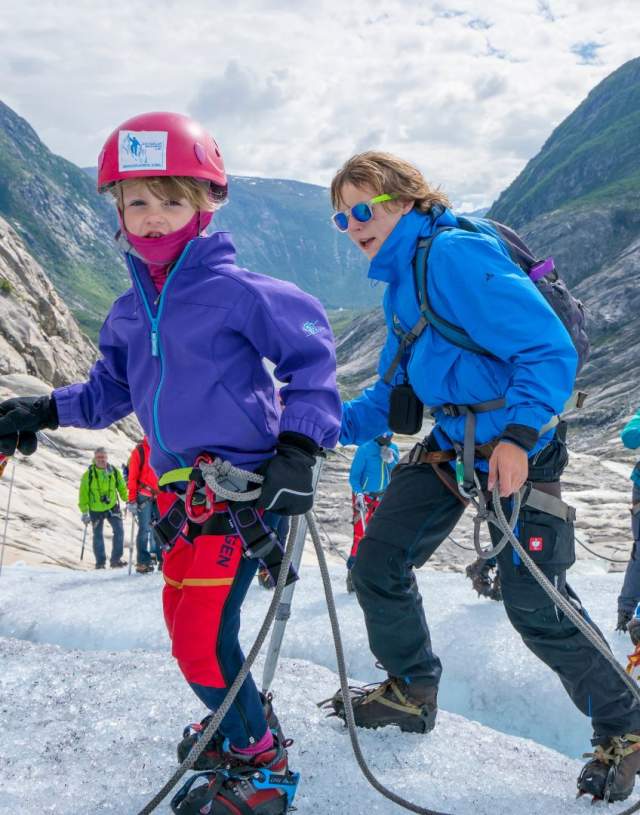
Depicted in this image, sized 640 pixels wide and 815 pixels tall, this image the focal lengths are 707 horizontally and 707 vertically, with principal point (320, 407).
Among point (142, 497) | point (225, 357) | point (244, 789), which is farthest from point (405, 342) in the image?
point (142, 497)

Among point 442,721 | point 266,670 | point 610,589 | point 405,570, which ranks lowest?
point 610,589

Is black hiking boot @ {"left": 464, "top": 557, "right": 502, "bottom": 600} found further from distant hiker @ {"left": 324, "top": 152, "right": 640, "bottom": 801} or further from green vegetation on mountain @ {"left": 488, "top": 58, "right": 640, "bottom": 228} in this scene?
green vegetation on mountain @ {"left": 488, "top": 58, "right": 640, "bottom": 228}

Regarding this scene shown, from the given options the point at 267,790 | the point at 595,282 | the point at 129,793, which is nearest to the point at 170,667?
the point at 129,793

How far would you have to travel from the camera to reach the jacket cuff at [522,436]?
338cm

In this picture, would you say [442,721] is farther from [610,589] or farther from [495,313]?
[610,589]

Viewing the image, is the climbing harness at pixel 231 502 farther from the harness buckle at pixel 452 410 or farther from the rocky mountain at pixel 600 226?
the rocky mountain at pixel 600 226

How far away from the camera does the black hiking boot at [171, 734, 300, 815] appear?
3287 millimetres

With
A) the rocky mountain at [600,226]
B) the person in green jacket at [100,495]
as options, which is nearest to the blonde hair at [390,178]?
the person in green jacket at [100,495]

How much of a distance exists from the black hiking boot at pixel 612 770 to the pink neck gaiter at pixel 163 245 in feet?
10.9

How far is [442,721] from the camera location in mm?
4496

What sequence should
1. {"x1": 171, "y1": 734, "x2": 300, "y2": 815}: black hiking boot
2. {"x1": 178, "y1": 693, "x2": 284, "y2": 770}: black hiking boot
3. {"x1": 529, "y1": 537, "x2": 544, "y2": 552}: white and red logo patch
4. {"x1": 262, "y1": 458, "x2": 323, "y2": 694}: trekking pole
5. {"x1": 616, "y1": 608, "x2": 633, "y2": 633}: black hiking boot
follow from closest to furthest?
{"x1": 171, "y1": 734, "x2": 300, "y2": 815}: black hiking boot, {"x1": 178, "y1": 693, "x2": 284, "y2": 770}: black hiking boot, {"x1": 529, "y1": 537, "x2": 544, "y2": 552}: white and red logo patch, {"x1": 262, "y1": 458, "x2": 323, "y2": 694}: trekking pole, {"x1": 616, "y1": 608, "x2": 633, "y2": 633}: black hiking boot

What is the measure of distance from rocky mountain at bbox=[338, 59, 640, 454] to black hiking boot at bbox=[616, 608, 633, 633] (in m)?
49.2

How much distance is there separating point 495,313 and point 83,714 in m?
3.33

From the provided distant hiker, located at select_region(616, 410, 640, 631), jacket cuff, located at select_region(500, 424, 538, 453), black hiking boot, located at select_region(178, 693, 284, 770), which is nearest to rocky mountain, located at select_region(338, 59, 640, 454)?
distant hiker, located at select_region(616, 410, 640, 631)
